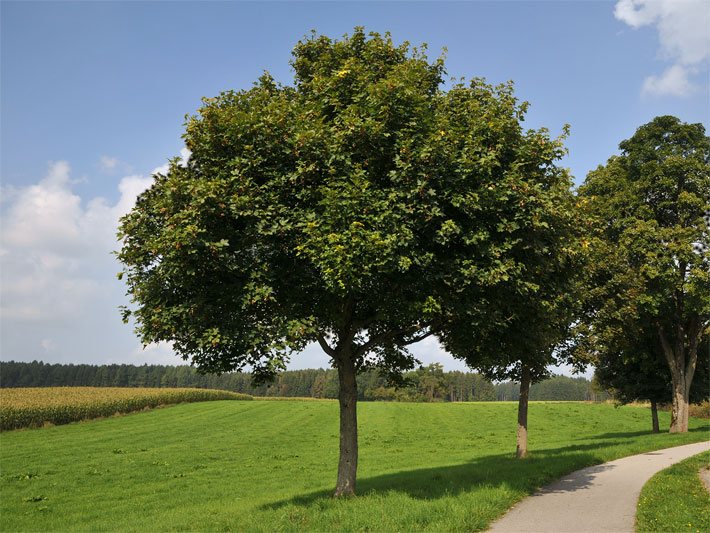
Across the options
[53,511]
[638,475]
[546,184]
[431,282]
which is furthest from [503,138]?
[53,511]

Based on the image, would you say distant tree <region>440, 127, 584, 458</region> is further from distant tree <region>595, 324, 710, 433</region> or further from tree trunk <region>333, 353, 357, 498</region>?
distant tree <region>595, 324, 710, 433</region>

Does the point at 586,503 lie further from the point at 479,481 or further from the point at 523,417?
the point at 523,417

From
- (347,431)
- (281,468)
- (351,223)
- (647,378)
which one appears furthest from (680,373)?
(351,223)

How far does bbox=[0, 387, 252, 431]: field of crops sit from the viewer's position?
57.2 m

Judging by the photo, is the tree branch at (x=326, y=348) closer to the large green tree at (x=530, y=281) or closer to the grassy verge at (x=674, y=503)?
the large green tree at (x=530, y=281)

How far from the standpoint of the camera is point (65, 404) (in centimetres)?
6297

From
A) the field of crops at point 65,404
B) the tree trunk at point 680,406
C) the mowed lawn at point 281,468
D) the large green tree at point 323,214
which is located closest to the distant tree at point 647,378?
the tree trunk at point 680,406

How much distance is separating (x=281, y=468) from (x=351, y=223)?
24598mm

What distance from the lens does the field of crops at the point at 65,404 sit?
5717 centimetres

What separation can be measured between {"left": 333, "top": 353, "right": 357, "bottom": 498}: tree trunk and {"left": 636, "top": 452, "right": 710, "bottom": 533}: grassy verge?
26.7ft

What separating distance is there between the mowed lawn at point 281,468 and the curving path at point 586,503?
1.96ft

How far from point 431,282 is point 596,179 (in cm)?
2980

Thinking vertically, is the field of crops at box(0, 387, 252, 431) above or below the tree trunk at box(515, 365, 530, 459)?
below

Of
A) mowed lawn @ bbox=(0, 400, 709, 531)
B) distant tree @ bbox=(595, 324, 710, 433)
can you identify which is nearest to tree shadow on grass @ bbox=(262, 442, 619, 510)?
mowed lawn @ bbox=(0, 400, 709, 531)
